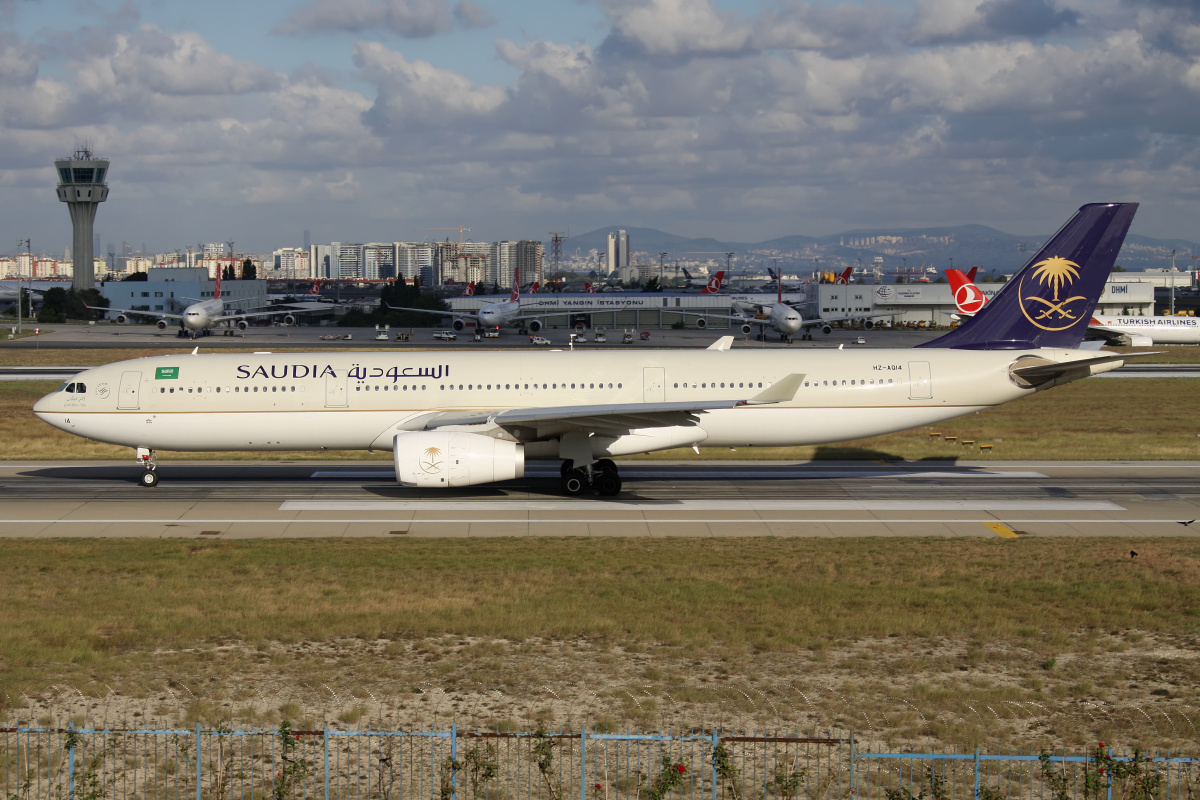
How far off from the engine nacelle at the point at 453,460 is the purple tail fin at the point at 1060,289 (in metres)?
14.6

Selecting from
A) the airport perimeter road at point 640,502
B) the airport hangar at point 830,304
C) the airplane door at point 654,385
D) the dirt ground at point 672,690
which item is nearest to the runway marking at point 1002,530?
the airport perimeter road at point 640,502

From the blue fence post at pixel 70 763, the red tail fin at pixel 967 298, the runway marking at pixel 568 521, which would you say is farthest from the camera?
the red tail fin at pixel 967 298

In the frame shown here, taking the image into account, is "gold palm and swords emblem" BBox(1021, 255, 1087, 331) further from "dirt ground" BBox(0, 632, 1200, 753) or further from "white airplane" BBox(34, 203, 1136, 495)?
"dirt ground" BBox(0, 632, 1200, 753)

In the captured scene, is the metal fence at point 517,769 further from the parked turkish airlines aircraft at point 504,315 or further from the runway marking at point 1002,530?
the parked turkish airlines aircraft at point 504,315

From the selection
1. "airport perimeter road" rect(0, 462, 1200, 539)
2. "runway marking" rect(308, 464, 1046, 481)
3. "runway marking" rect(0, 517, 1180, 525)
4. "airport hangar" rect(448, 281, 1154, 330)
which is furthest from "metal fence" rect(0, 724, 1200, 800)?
"airport hangar" rect(448, 281, 1154, 330)

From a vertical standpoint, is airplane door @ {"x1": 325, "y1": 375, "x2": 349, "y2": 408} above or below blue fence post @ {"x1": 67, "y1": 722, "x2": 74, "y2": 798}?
above

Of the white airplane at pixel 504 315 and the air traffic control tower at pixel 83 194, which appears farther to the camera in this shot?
the air traffic control tower at pixel 83 194

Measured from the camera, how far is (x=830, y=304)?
13925 cm

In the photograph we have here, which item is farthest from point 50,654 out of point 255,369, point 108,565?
point 255,369

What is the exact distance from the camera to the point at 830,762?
12.2 m

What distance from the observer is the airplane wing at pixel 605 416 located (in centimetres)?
2744

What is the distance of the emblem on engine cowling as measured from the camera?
2789cm

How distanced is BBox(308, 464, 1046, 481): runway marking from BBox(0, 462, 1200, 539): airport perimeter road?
0.07 metres

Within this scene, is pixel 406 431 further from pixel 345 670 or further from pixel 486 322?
pixel 486 322
